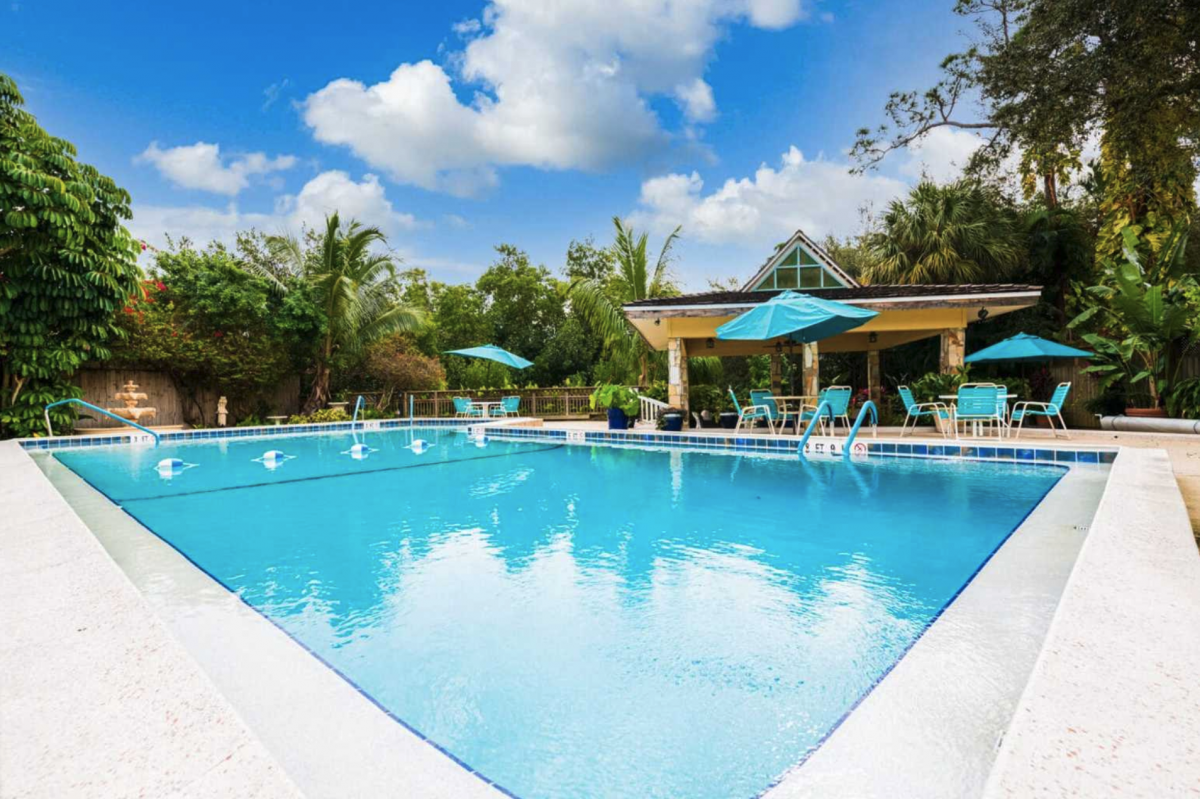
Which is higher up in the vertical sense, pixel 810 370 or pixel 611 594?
pixel 810 370

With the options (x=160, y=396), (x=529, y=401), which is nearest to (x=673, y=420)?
(x=529, y=401)

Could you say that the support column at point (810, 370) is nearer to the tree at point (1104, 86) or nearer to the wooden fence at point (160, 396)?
the tree at point (1104, 86)

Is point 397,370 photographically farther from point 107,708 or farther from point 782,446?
point 107,708

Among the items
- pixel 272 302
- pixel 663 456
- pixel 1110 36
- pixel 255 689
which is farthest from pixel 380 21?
pixel 255 689

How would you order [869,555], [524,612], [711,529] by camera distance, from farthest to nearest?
[711,529]
[869,555]
[524,612]

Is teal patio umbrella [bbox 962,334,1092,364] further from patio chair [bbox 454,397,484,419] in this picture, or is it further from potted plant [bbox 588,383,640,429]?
patio chair [bbox 454,397,484,419]

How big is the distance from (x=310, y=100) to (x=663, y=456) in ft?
64.3

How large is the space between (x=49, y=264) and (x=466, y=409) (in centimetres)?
965

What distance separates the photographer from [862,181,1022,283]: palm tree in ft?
51.1

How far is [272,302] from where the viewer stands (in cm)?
1772

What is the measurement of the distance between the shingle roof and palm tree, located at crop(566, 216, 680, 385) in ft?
14.5

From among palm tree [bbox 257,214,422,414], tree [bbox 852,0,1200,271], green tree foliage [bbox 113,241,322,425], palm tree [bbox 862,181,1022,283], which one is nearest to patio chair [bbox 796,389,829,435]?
tree [bbox 852,0,1200,271]

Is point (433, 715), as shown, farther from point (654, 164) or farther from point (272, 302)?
point (654, 164)

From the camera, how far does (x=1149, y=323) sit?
10.3 metres
